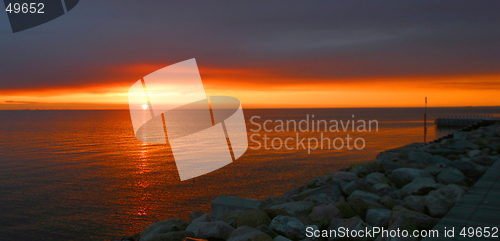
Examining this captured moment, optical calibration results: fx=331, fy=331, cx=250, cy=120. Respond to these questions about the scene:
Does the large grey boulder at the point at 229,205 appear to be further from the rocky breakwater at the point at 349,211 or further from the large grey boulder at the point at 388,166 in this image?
the large grey boulder at the point at 388,166

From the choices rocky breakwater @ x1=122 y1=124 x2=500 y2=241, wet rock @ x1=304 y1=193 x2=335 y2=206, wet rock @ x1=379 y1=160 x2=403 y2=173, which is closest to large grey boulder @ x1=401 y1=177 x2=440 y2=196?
rocky breakwater @ x1=122 y1=124 x2=500 y2=241

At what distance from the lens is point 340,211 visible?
6.05m

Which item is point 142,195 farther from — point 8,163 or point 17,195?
point 8,163

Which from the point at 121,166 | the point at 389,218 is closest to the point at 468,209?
the point at 389,218

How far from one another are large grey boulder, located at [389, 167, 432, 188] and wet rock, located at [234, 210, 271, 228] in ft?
15.4

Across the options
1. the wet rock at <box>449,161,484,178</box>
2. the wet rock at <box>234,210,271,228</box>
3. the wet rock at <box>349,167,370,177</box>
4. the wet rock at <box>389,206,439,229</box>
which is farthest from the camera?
the wet rock at <box>349,167,370,177</box>

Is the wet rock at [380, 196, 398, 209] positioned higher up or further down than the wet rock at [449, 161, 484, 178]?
further down

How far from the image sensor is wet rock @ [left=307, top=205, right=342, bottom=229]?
5.72m

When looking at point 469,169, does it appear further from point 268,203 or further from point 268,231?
point 268,231

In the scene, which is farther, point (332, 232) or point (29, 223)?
point (29, 223)

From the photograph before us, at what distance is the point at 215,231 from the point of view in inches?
217

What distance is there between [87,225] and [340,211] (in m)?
10.4

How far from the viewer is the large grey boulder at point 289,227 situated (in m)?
5.32

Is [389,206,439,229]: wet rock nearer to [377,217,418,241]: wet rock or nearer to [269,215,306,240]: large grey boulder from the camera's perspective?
[377,217,418,241]: wet rock
